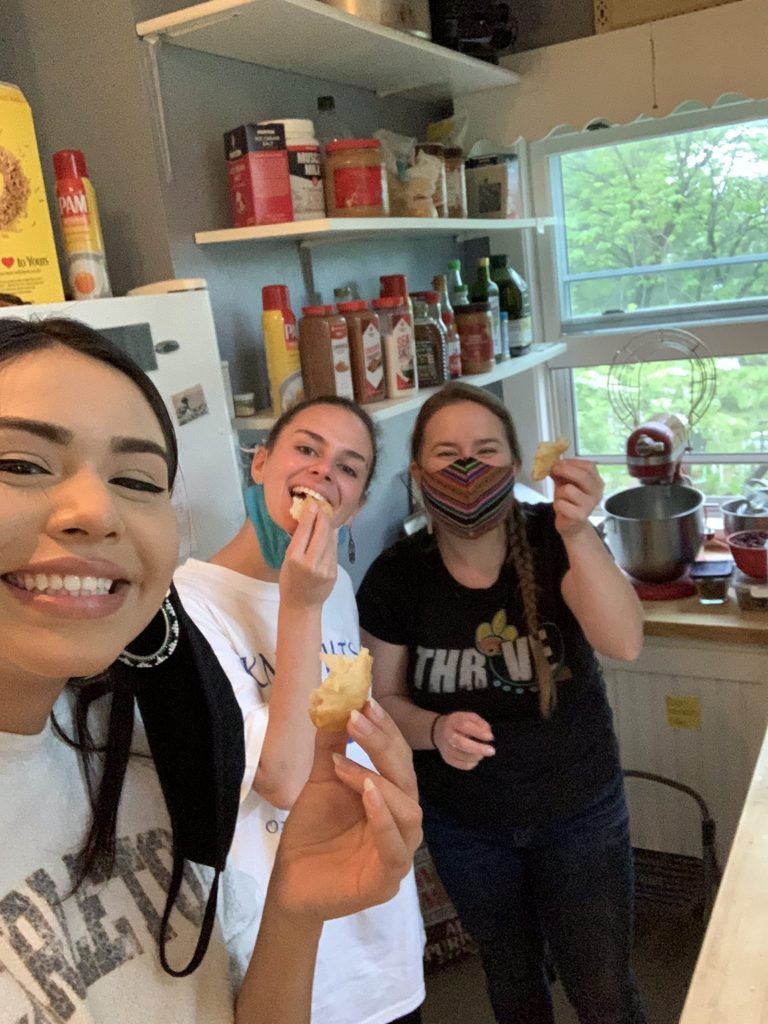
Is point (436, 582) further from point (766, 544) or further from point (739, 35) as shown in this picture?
point (739, 35)

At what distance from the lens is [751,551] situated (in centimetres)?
205

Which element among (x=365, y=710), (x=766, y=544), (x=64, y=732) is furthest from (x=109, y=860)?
(x=766, y=544)

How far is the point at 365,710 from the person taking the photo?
82 cm

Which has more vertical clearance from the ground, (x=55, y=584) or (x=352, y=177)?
(x=352, y=177)

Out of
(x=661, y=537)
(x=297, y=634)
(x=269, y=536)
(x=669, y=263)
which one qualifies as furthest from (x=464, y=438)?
(x=669, y=263)

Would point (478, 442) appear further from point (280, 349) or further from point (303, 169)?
point (303, 169)

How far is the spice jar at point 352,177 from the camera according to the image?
1.66m

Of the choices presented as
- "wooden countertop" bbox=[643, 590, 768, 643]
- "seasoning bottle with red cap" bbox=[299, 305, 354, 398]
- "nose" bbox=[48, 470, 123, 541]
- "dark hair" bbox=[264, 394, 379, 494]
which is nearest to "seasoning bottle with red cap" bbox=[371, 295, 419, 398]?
"seasoning bottle with red cap" bbox=[299, 305, 354, 398]

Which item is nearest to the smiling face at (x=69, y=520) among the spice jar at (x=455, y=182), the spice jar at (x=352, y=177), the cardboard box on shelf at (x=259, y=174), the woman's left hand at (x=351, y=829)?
the woman's left hand at (x=351, y=829)

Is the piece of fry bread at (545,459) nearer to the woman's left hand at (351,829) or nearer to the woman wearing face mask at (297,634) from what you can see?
the woman wearing face mask at (297,634)

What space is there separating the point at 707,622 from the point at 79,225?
1.59 m

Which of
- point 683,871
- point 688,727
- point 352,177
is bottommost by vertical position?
point 683,871

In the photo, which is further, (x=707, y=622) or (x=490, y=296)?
(x=490, y=296)

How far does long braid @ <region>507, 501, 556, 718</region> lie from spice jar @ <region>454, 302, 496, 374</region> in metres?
0.65
